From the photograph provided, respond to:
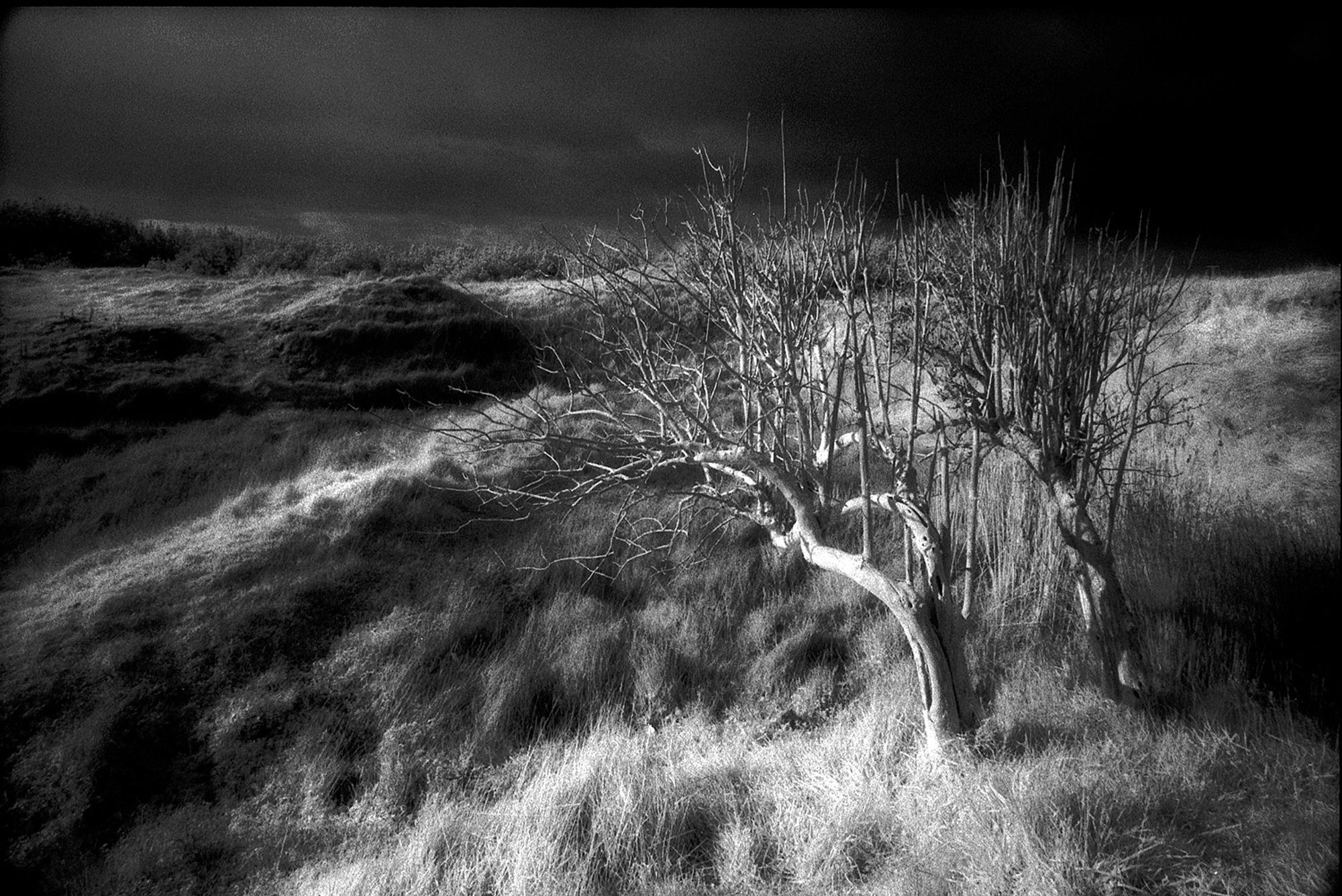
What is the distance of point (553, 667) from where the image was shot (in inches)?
382

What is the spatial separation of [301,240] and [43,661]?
60.7 ft

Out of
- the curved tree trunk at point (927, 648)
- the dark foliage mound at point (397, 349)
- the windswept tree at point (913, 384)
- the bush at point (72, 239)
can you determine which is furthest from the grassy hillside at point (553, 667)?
the bush at point (72, 239)

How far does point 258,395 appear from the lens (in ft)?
48.2

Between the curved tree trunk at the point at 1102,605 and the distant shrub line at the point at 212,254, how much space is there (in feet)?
41.8

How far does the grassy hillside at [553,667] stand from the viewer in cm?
477

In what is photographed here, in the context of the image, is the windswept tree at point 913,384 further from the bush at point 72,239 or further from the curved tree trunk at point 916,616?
the bush at point 72,239

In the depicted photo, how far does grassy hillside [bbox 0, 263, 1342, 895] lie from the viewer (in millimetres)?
4773

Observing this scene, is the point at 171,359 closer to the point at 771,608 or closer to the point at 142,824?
the point at 142,824

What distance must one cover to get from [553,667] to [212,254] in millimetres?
18161

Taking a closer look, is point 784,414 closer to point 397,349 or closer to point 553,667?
point 553,667

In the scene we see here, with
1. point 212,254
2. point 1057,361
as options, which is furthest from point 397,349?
point 1057,361

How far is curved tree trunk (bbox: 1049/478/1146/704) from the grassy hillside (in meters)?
0.30

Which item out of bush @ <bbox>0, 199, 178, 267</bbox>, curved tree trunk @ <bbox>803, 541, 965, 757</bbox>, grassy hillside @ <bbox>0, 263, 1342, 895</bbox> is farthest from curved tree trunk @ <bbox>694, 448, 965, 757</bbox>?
bush @ <bbox>0, 199, 178, 267</bbox>

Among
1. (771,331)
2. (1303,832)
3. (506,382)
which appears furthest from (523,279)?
(1303,832)
